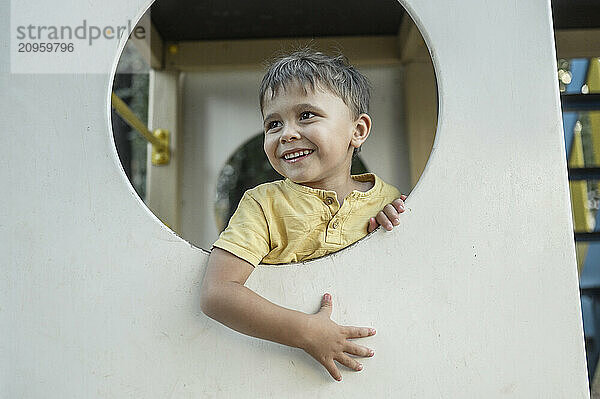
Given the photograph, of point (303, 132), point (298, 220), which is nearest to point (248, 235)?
point (298, 220)

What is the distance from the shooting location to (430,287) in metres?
1.15

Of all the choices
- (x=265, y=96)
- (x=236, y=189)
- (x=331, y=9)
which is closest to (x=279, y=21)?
(x=331, y=9)

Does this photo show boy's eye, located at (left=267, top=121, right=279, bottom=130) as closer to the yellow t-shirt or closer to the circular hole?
the yellow t-shirt

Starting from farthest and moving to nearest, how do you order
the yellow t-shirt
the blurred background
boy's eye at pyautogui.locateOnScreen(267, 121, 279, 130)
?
the blurred background < boy's eye at pyautogui.locateOnScreen(267, 121, 279, 130) < the yellow t-shirt

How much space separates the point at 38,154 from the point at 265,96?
0.44 m

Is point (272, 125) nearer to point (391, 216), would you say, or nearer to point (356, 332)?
point (391, 216)

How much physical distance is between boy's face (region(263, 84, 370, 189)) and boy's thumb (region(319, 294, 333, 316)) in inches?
11.9

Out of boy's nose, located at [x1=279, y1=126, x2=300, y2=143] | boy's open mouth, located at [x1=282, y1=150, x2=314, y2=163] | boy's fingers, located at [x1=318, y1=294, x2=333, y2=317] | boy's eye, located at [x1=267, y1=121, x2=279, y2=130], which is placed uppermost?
boy's eye, located at [x1=267, y1=121, x2=279, y2=130]

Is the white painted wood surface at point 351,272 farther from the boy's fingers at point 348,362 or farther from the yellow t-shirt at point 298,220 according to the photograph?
the yellow t-shirt at point 298,220

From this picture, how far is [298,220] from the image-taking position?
1324 mm

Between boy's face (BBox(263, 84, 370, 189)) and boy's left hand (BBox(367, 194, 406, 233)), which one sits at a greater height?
boy's face (BBox(263, 84, 370, 189))

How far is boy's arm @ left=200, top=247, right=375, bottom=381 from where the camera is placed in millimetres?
1101

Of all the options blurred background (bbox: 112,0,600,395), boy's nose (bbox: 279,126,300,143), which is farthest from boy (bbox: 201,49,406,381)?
blurred background (bbox: 112,0,600,395)

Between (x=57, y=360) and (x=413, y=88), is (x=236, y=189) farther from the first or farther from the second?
(x=57, y=360)
